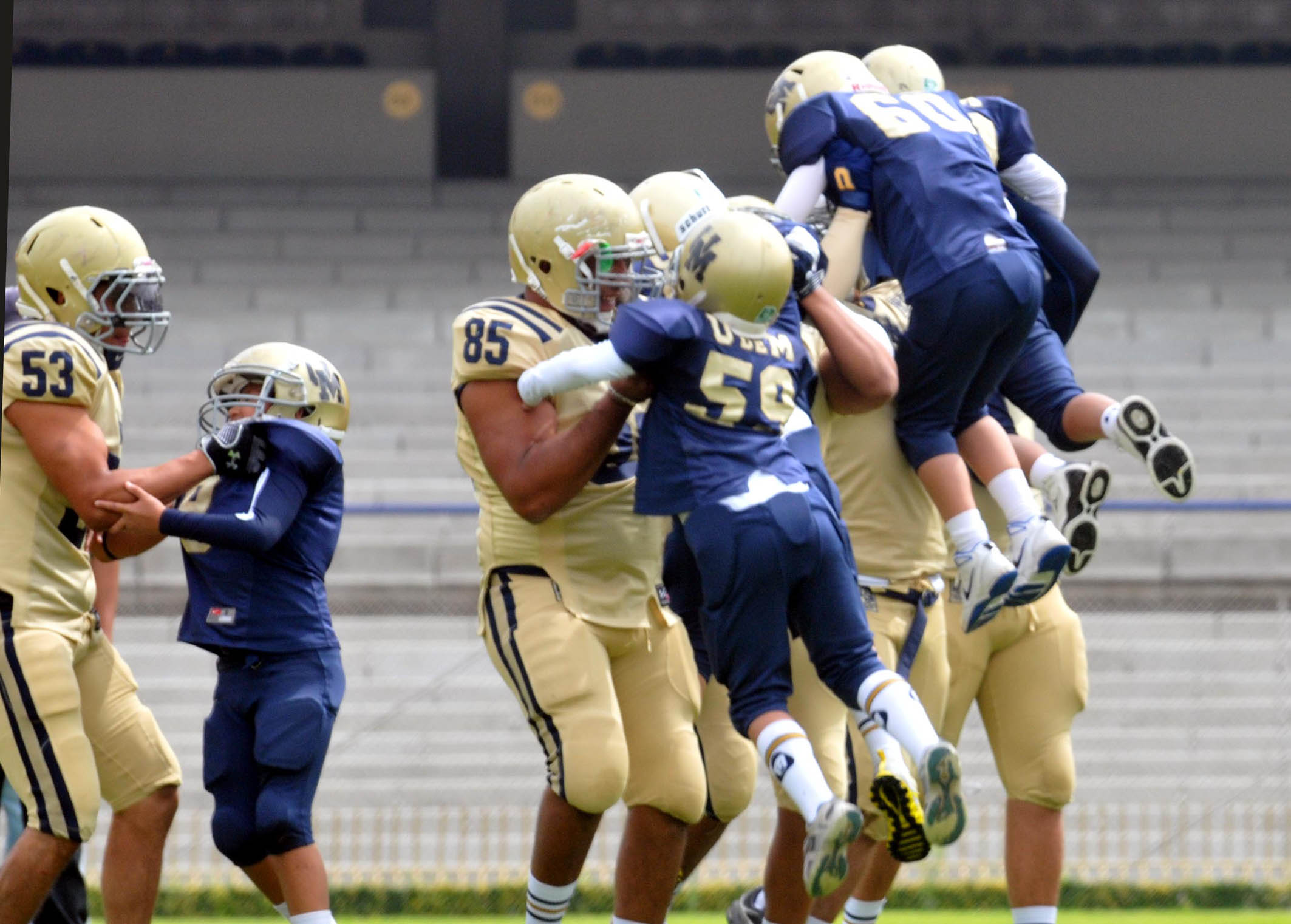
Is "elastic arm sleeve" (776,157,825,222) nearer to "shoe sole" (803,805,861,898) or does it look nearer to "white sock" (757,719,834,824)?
Answer: "white sock" (757,719,834,824)

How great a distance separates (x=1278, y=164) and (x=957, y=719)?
12079mm

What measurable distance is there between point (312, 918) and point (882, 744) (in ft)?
4.90

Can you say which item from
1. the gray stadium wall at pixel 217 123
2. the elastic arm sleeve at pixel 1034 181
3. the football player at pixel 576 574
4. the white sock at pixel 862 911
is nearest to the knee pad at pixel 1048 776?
the white sock at pixel 862 911

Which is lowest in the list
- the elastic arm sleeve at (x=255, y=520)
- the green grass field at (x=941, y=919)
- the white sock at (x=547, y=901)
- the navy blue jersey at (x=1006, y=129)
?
the green grass field at (x=941, y=919)

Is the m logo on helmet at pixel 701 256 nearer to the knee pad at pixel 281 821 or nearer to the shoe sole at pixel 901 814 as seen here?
the shoe sole at pixel 901 814

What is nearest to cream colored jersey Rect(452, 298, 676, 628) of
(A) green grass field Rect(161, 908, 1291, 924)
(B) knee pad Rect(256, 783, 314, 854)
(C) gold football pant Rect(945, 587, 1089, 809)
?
(B) knee pad Rect(256, 783, 314, 854)

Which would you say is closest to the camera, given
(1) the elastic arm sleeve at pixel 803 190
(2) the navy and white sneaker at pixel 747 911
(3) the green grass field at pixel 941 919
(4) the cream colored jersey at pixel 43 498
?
(4) the cream colored jersey at pixel 43 498

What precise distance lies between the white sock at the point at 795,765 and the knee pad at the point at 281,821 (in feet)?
4.04

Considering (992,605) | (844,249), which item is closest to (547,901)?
(992,605)

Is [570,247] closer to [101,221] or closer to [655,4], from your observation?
[101,221]

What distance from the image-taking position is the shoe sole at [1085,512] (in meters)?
4.74

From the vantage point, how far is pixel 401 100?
1540 centimetres

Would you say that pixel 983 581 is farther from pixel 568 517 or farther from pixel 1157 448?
pixel 568 517

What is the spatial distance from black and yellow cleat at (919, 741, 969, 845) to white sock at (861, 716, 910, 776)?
56 millimetres
